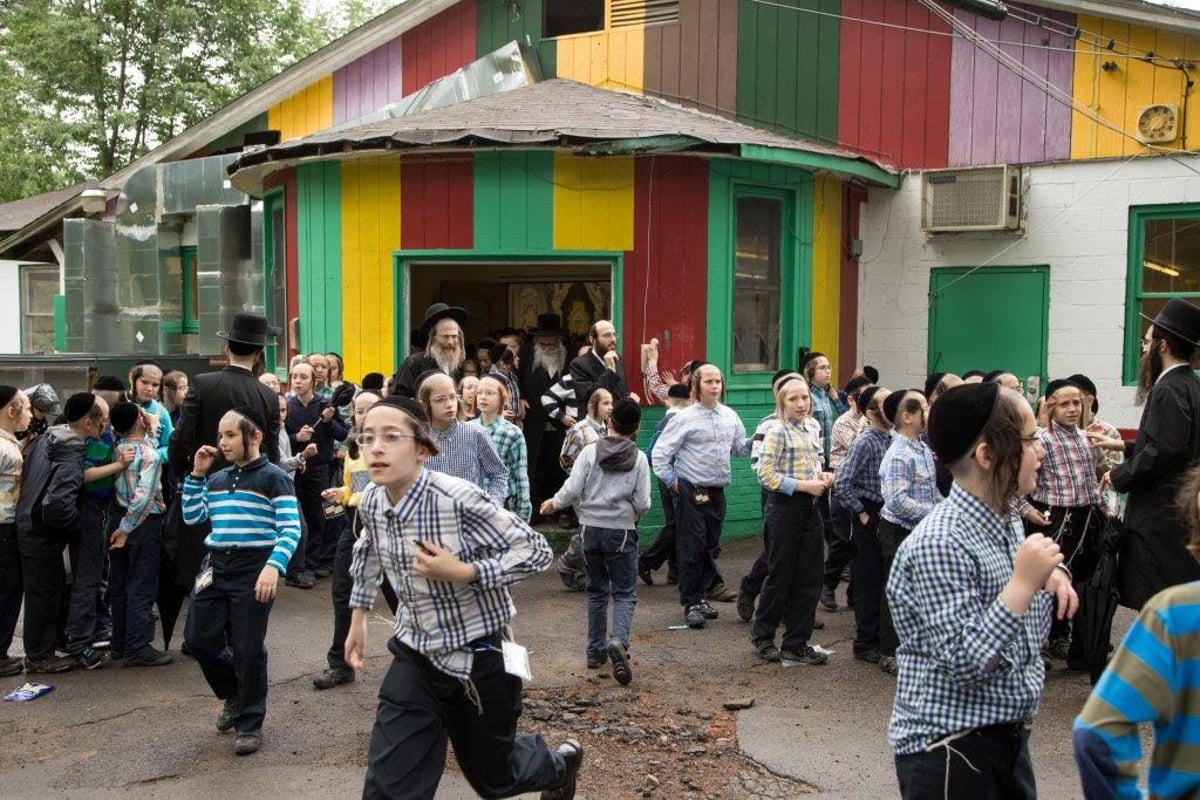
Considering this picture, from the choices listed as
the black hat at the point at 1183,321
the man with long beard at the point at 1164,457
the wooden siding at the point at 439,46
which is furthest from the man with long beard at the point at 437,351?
the wooden siding at the point at 439,46

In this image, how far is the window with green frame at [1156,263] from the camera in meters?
10.8

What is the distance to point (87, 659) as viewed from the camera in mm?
6977

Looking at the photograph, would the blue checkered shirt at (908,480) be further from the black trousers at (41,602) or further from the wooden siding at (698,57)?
the wooden siding at (698,57)

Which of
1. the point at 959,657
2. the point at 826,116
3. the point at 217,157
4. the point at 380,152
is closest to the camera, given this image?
the point at 959,657

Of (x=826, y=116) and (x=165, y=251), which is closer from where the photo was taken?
(x=826, y=116)

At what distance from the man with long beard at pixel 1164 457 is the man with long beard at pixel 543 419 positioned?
6164 millimetres

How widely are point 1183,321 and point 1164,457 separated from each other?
669 mm

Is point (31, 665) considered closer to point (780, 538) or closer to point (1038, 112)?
point (780, 538)

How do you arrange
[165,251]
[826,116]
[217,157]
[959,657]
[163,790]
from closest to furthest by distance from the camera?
[959,657] → [163,790] → [826,116] → [217,157] → [165,251]

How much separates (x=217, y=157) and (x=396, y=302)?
20.5 ft

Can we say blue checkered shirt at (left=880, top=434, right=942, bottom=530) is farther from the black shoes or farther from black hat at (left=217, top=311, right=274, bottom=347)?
black hat at (left=217, top=311, right=274, bottom=347)

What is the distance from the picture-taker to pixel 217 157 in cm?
1570

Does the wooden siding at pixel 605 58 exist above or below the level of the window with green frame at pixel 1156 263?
above

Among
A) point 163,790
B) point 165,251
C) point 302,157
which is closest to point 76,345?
point 165,251
